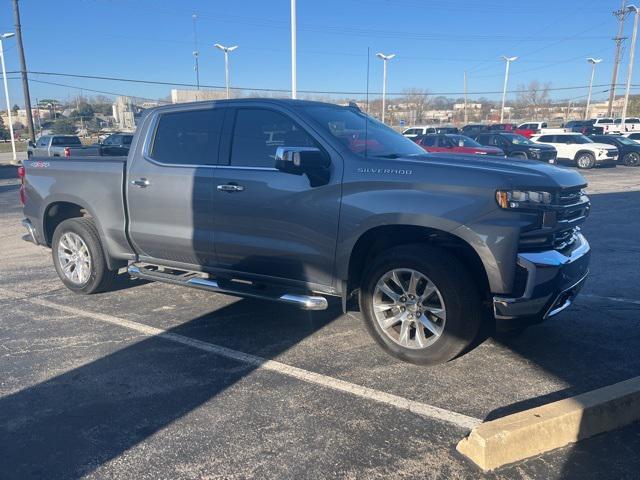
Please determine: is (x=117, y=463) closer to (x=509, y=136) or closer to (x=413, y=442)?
(x=413, y=442)

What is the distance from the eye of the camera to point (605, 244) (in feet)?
27.5

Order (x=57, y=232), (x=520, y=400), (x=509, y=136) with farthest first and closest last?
(x=509, y=136) → (x=57, y=232) → (x=520, y=400)

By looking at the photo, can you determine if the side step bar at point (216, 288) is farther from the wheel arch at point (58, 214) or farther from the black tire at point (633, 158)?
the black tire at point (633, 158)

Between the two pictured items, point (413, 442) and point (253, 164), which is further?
point (253, 164)

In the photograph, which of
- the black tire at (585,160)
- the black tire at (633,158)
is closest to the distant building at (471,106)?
the black tire at (633,158)

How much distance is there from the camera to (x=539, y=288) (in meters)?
3.64

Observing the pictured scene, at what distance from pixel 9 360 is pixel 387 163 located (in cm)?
331

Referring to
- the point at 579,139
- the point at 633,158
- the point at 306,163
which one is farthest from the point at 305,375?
the point at 633,158

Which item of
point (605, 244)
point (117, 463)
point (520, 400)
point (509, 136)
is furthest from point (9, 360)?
point (509, 136)

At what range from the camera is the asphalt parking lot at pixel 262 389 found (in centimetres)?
297

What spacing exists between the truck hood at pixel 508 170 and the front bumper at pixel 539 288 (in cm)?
48

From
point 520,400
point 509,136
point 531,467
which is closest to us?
point 531,467

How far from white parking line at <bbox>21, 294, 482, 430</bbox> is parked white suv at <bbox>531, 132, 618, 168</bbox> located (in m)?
25.3

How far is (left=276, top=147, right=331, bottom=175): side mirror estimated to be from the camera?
4.09 meters
